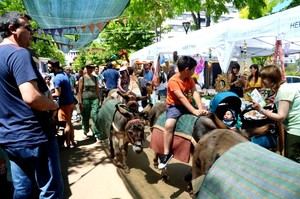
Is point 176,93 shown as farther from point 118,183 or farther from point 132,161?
point 132,161

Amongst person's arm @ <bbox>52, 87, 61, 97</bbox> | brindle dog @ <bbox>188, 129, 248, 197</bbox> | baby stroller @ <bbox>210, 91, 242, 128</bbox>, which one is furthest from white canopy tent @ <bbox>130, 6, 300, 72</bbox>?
person's arm @ <bbox>52, 87, 61, 97</bbox>

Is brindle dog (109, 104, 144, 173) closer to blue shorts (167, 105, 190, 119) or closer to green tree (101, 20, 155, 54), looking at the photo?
blue shorts (167, 105, 190, 119)

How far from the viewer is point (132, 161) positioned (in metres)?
7.84

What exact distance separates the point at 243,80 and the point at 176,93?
5.90 m

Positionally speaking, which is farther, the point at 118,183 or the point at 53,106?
the point at 118,183

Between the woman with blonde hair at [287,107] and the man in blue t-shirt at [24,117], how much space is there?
103 inches

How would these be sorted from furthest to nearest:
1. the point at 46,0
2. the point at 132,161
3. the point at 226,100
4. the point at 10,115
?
the point at 46,0 < the point at 132,161 < the point at 226,100 < the point at 10,115

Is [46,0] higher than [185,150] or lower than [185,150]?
higher

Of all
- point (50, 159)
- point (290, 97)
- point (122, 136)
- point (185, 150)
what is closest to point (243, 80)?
point (122, 136)

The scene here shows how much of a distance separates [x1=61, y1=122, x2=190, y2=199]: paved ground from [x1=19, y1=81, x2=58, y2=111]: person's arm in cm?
312

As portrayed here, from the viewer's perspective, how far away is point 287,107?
4469mm

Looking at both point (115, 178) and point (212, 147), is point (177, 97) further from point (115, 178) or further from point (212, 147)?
point (115, 178)

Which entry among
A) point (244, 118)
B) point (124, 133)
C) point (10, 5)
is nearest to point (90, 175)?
point (124, 133)

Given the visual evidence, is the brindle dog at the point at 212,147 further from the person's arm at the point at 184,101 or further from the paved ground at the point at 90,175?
the paved ground at the point at 90,175
